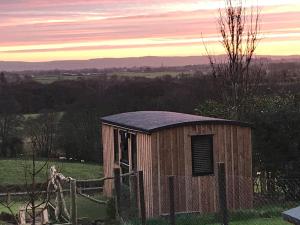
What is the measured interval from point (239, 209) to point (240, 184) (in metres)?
0.85

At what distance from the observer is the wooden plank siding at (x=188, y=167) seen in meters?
15.5

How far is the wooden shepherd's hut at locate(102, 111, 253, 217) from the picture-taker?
15508 mm

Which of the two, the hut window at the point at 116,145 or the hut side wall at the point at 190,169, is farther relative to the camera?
the hut window at the point at 116,145

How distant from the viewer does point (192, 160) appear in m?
15.8

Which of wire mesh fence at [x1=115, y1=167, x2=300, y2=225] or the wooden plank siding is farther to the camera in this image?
the wooden plank siding

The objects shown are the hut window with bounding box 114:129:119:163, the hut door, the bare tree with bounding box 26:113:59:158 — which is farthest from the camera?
the bare tree with bounding box 26:113:59:158

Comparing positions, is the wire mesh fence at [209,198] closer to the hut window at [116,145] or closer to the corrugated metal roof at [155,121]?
the corrugated metal roof at [155,121]

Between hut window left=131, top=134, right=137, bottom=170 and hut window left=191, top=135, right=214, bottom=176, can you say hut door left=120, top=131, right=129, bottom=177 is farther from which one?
hut window left=191, top=135, right=214, bottom=176

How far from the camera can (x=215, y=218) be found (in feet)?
45.5

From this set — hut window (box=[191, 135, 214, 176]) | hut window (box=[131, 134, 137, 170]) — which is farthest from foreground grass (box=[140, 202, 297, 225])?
hut window (box=[131, 134, 137, 170])

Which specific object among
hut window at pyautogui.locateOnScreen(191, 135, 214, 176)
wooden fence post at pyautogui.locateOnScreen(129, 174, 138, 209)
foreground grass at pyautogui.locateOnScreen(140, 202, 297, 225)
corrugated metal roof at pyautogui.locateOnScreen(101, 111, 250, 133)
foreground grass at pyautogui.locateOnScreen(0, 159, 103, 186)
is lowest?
foreground grass at pyautogui.locateOnScreen(0, 159, 103, 186)

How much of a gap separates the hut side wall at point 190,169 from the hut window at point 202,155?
116mm

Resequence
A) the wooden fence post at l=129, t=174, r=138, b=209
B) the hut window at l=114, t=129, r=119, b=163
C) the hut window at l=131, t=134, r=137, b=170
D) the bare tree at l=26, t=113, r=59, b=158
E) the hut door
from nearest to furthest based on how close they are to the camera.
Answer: the wooden fence post at l=129, t=174, r=138, b=209 → the hut window at l=131, t=134, r=137, b=170 → the hut door → the hut window at l=114, t=129, r=119, b=163 → the bare tree at l=26, t=113, r=59, b=158

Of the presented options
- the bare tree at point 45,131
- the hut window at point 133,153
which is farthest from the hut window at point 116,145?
the bare tree at point 45,131
